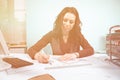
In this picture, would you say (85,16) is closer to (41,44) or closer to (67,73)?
(41,44)

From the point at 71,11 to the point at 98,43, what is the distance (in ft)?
1.12

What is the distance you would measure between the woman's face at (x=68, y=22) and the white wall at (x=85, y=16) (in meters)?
0.07

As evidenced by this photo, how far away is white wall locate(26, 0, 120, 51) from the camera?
4.71 ft

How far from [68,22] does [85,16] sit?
0.48 feet

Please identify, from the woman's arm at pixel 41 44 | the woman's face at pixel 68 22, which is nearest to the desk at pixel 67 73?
the woman's arm at pixel 41 44

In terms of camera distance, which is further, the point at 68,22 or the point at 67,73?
the point at 68,22

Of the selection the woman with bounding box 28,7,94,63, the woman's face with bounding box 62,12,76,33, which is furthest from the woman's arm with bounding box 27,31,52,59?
the woman's face with bounding box 62,12,76,33

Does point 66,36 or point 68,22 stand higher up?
point 68,22

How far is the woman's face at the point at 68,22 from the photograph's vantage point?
1485 mm

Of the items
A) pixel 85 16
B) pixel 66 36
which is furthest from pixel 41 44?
pixel 85 16

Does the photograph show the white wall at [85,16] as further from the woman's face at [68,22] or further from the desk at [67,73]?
the desk at [67,73]

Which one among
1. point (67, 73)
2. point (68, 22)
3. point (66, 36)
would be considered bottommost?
point (67, 73)

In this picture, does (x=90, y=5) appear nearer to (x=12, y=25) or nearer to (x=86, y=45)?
(x=86, y=45)

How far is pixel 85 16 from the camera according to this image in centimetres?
147
